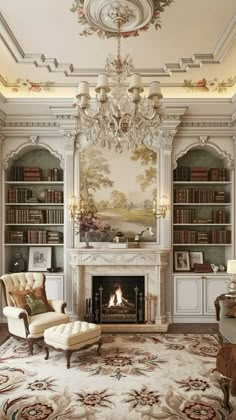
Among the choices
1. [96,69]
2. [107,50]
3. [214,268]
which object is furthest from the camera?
[214,268]

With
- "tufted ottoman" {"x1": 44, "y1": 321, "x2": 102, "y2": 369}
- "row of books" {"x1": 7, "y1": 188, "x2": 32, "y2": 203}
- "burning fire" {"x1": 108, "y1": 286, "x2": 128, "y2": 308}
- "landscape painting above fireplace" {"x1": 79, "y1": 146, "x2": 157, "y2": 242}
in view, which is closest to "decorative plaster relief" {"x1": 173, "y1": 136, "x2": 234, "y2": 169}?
"landscape painting above fireplace" {"x1": 79, "y1": 146, "x2": 157, "y2": 242}

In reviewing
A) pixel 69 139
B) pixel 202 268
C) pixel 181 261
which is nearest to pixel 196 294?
pixel 202 268

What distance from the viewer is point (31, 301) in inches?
188

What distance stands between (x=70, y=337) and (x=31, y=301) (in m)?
1.00

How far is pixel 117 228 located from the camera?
602 centimetres

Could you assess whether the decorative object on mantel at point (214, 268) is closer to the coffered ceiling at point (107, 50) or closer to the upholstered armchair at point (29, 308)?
the upholstered armchair at point (29, 308)

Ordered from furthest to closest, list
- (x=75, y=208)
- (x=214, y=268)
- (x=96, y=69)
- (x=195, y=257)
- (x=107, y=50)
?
1. (x=195, y=257)
2. (x=214, y=268)
3. (x=75, y=208)
4. (x=96, y=69)
5. (x=107, y=50)

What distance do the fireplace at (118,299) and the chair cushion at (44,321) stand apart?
3.56 feet

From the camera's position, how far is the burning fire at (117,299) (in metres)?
5.85

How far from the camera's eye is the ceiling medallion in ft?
10.7

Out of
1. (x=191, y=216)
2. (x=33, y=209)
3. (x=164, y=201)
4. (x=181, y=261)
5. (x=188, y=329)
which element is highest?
(x=164, y=201)

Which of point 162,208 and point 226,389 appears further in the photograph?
point 162,208

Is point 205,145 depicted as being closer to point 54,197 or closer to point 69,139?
point 69,139

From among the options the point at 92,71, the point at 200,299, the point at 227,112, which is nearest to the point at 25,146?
the point at 92,71
